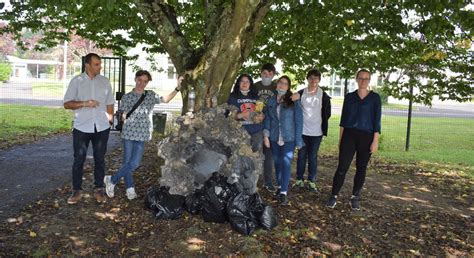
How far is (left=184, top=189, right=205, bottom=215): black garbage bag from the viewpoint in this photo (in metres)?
4.92

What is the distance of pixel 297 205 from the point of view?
5.69m

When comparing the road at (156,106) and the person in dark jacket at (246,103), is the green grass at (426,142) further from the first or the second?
the person in dark jacket at (246,103)

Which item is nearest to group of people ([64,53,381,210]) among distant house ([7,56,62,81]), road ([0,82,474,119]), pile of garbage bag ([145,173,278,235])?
pile of garbage bag ([145,173,278,235])

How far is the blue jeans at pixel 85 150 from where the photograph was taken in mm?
5230

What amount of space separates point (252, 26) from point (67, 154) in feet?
17.8

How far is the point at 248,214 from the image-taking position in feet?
15.4

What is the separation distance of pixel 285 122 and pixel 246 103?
22.1 inches

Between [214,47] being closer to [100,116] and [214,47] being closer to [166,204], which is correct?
[100,116]

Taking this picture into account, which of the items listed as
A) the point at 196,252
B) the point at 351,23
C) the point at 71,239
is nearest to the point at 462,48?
the point at 351,23

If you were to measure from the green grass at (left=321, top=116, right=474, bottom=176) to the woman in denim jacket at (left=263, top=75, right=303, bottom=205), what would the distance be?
5942 mm

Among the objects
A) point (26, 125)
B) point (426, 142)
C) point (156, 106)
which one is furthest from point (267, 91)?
point (156, 106)

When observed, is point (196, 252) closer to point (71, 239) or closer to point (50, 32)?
point (71, 239)

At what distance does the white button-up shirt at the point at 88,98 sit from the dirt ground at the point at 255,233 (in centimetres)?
100

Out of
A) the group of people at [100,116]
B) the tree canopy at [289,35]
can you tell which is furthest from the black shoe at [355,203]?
the group of people at [100,116]
